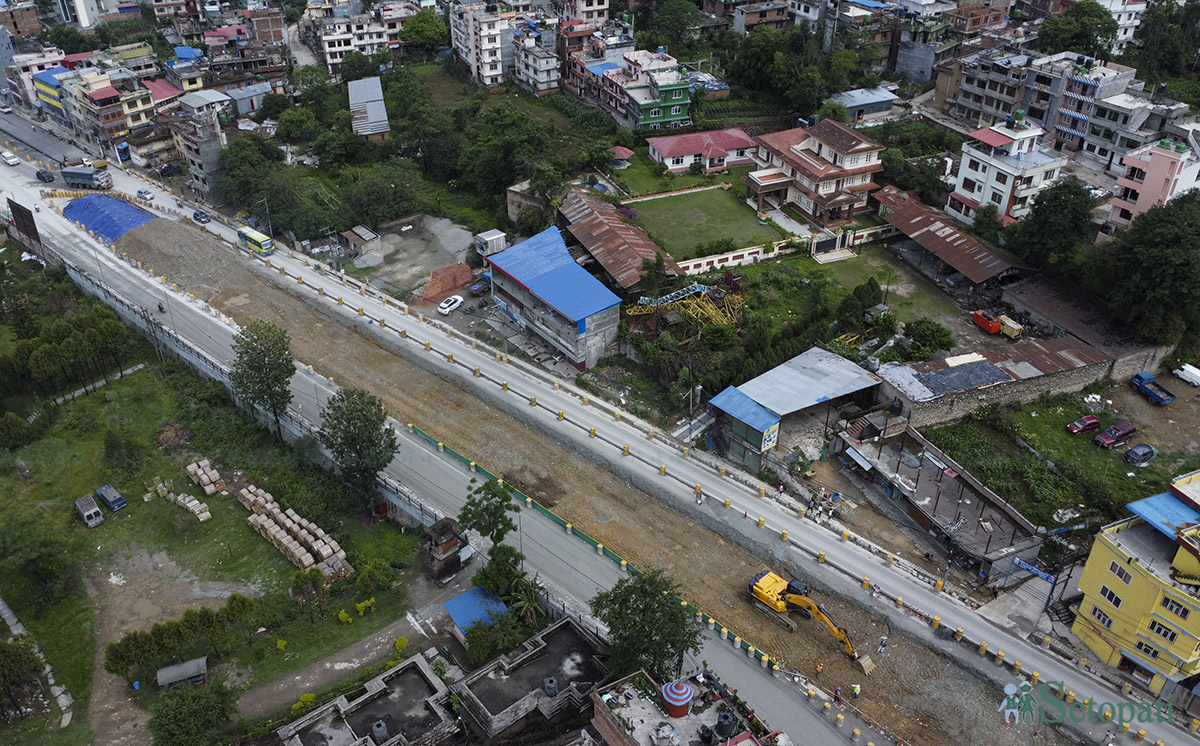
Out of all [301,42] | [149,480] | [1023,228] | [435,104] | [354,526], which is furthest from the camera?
[301,42]

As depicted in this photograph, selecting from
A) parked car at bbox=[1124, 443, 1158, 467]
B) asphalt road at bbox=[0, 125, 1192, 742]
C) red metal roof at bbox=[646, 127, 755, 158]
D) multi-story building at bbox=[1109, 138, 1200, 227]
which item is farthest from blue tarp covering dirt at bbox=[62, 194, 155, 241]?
multi-story building at bbox=[1109, 138, 1200, 227]

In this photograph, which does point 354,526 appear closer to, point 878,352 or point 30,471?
point 30,471

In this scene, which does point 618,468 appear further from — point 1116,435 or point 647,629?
point 1116,435

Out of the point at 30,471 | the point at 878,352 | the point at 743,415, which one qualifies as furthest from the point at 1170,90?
the point at 30,471

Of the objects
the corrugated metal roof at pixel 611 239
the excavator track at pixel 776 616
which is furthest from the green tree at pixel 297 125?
the excavator track at pixel 776 616

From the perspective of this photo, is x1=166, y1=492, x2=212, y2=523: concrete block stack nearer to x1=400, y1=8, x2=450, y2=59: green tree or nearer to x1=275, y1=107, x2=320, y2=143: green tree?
x1=275, y1=107, x2=320, y2=143: green tree

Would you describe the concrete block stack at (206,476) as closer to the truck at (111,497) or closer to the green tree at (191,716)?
the truck at (111,497)

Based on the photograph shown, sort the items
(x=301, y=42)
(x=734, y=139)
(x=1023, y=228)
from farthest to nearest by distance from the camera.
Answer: (x=301, y=42)
(x=734, y=139)
(x=1023, y=228)
